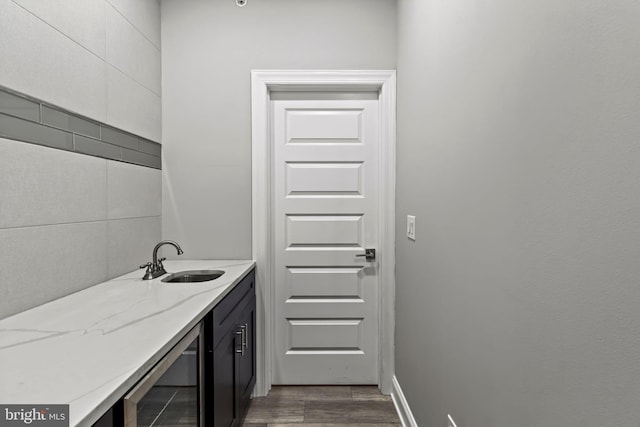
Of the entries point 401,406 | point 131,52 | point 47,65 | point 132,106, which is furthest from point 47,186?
point 401,406

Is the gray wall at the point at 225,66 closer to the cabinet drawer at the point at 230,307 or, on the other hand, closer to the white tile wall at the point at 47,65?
the cabinet drawer at the point at 230,307

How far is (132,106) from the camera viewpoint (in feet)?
6.90

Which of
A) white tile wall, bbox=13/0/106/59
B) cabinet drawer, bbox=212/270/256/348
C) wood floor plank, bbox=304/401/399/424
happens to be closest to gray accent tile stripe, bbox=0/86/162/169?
white tile wall, bbox=13/0/106/59

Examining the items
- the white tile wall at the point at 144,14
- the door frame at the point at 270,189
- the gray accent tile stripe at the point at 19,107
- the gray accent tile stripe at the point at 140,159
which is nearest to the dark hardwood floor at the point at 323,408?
the door frame at the point at 270,189

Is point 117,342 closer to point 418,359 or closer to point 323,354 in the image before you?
point 418,359

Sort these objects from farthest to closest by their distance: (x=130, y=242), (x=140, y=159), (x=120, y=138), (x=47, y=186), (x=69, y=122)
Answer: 1. (x=140, y=159)
2. (x=130, y=242)
3. (x=120, y=138)
4. (x=69, y=122)
5. (x=47, y=186)

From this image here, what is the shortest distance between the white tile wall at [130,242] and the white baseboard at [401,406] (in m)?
1.66

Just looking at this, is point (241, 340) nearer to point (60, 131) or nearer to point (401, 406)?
point (401, 406)

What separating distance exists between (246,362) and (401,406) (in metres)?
0.96

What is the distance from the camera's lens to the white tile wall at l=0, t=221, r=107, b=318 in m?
1.28

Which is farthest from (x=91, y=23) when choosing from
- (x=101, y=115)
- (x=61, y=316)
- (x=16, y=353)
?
(x=16, y=353)

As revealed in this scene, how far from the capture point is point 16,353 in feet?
3.22

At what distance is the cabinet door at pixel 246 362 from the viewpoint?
2008 millimetres

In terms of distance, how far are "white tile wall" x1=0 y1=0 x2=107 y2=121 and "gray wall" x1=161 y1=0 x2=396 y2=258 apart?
0.70 metres
